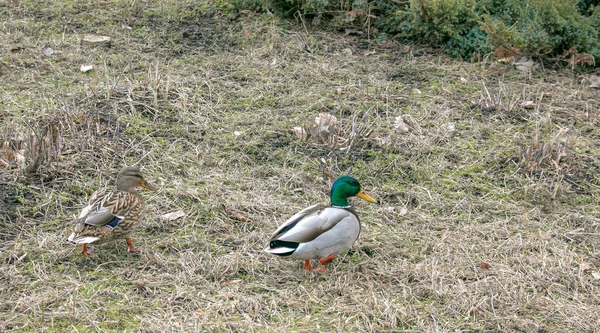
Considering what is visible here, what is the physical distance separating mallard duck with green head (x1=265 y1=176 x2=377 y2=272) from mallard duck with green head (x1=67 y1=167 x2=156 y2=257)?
0.87 meters

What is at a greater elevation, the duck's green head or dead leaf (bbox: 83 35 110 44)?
the duck's green head

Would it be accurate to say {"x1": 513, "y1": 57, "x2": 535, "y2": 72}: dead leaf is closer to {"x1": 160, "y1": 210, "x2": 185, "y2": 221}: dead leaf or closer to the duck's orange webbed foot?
the duck's orange webbed foot

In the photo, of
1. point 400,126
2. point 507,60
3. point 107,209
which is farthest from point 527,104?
point 107,209

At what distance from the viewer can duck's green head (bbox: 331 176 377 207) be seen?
427 cm

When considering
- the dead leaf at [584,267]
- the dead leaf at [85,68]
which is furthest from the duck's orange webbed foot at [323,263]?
the dead leaf at [85,68]

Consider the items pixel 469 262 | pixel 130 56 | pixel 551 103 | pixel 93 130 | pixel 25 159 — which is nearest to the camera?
pixel 469 262

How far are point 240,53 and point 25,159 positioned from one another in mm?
2661

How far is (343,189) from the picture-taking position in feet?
14.0

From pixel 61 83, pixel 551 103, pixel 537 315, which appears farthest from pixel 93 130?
pixel 551 103

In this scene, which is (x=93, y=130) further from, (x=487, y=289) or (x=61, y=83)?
(x=487, y=289)

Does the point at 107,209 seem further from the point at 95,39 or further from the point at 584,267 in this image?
the point at 95,39

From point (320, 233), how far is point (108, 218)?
4.03ft

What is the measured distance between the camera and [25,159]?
15.7ft

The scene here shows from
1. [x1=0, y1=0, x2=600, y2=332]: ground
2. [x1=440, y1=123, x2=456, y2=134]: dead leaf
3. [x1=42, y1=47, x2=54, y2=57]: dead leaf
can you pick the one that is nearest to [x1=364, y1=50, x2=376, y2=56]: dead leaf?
[x1=0, y1=0, x2=600, y2=332]: ground
